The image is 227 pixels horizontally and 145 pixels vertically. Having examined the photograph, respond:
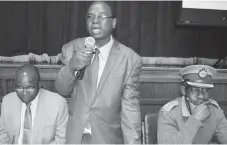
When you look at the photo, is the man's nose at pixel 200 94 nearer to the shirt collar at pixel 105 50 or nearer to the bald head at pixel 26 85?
the shirt collar at pixel 105 50

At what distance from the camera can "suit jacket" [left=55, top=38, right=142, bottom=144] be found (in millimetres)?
2223

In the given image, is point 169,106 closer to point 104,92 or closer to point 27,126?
point 104,92

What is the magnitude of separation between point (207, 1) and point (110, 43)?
156cm

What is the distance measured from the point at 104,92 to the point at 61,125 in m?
0.53

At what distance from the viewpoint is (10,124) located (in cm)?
254

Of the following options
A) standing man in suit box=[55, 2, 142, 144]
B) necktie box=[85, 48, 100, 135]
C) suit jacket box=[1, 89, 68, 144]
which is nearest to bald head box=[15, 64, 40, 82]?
suit jacket box=[1, 89, 68, 144]

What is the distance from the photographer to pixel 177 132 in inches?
95.3

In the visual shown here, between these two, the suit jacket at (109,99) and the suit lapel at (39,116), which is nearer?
the suit jacket at (109,99)

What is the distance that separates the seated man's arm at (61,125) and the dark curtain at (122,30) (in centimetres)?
124

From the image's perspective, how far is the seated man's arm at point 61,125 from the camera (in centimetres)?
254

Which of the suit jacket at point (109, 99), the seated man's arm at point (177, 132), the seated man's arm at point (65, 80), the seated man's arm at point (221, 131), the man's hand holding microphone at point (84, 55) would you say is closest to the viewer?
the man's hand holding microphone at point (84, 55)

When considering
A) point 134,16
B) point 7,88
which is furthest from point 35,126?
point 134,16

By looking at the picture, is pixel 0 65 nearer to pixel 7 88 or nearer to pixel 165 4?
pixel 7 88

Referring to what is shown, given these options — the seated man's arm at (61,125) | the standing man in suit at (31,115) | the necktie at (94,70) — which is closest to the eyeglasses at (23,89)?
the standing man in suit at (31,115)
